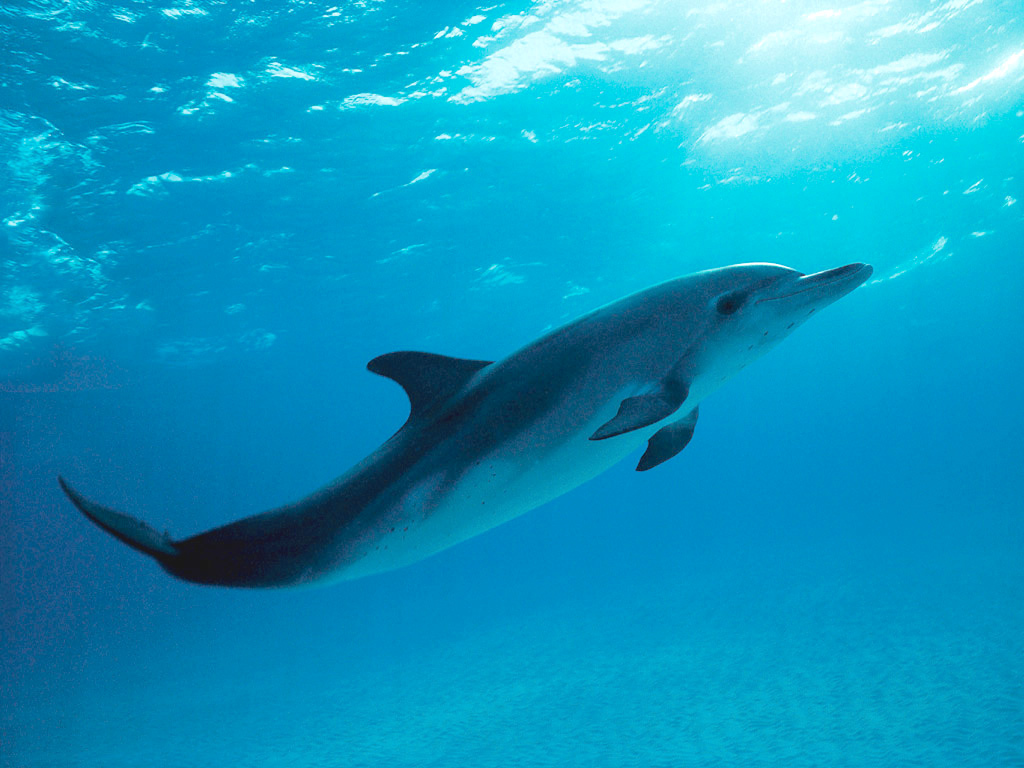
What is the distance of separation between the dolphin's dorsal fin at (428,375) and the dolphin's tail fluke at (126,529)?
1.01 meters

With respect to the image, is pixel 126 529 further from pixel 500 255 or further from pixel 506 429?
pixel 500 255

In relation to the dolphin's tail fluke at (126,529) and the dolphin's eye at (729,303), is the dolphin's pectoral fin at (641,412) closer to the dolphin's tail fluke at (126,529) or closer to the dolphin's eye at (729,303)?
the dolphin's eye at (729,303)

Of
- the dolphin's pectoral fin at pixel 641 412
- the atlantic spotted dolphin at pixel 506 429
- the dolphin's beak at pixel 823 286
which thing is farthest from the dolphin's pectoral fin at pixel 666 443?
the dolphin's beak at pixel 823 286

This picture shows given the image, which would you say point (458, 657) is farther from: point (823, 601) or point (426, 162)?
point (426, 162)

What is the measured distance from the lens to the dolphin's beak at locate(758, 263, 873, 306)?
2.65m

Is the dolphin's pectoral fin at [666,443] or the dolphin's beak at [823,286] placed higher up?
the dolphin's beak at [823,286]

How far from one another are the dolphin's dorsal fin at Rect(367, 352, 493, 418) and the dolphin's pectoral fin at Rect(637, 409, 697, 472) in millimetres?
998

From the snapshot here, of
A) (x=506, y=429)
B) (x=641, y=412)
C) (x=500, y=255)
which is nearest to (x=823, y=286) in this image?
(x=641, y=412)

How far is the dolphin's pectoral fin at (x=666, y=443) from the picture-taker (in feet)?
10.7

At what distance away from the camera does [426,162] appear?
17.5 metres

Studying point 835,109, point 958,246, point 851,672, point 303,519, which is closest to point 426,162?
point 835,109

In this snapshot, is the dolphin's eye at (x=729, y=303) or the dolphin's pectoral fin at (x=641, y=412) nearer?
the dolphin's pectoral fin at (x=641, y=412)

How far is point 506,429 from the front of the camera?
8.02ft

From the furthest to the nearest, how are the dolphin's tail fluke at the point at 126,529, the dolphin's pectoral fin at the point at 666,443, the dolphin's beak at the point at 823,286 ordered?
the dolphin's pectoral fin at the point at 666,443, the dolphin's beak at the point at 823,286, the dolphin's tail fluke at the point at 126,529
